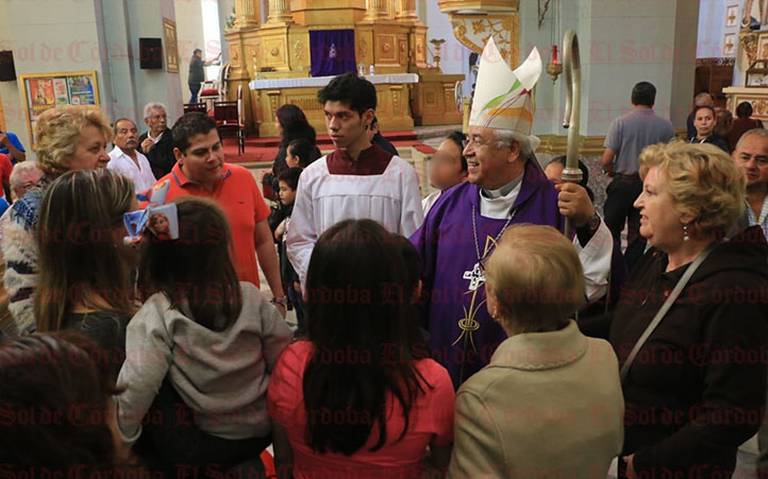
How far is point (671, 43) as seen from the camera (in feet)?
19.8

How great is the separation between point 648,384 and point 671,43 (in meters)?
5.29

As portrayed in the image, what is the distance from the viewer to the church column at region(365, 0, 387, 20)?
1339 centimetres

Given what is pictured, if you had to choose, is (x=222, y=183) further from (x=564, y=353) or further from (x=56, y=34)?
(x=56, y=34)

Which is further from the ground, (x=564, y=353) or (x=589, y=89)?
(x=589, y=89)

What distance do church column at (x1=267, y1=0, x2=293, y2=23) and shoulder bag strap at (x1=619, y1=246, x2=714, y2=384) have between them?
41.6 feet

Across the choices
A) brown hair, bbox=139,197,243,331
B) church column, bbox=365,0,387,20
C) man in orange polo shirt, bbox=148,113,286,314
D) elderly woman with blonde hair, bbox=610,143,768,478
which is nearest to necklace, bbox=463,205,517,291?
elderly woman with blonde hair, bbox=610,143,768,478

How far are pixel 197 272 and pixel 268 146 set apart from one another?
1049 centimetres

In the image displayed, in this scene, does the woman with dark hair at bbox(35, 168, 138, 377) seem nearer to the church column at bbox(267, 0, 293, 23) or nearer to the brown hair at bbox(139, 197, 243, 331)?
the brown hair at bbox(139, 197, 243, 331)

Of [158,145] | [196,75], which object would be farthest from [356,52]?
[158,145]

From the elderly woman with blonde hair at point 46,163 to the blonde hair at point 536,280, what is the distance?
1466 mm

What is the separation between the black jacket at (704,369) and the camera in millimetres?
1564

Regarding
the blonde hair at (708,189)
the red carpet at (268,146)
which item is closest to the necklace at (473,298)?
the blonde hair at (708,189)

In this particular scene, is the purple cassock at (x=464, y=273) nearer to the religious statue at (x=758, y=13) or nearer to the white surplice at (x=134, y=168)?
→ the white surplice at (x=134, y=168)

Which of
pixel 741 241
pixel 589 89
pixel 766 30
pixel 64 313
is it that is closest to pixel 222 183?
pixel 64 313
